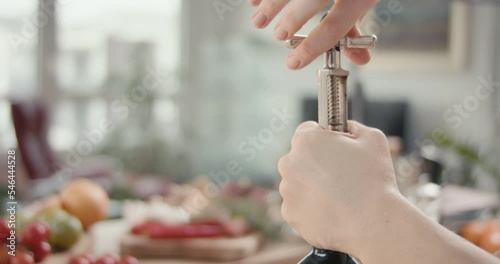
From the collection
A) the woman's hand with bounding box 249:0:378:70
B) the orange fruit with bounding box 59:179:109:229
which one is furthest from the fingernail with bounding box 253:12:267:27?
the orange fruit with bounding box 59:179:109:229

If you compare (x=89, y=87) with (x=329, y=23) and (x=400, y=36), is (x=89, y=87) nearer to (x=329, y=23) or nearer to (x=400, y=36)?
(x=400, y=36)

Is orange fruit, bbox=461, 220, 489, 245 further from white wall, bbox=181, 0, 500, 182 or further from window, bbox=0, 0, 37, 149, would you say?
window, bbox=0, 0, 37, 149

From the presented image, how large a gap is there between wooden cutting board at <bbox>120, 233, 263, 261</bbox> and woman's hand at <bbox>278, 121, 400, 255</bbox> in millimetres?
1007

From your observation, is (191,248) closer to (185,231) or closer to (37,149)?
(185,231)

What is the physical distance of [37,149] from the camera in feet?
15.1

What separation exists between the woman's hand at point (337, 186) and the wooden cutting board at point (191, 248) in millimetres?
1007

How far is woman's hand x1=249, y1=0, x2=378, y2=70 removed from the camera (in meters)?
0.69

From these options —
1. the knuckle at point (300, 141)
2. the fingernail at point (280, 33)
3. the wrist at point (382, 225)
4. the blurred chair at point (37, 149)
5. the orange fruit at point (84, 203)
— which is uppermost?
the fingernail at point (280, 33)

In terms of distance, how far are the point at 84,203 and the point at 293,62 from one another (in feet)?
3.82

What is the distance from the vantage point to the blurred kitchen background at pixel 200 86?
4.79 m

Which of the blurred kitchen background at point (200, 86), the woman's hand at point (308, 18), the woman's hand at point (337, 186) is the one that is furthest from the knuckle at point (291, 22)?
the blurred kitchen background at point (200, 86)

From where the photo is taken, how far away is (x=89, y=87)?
5730mm

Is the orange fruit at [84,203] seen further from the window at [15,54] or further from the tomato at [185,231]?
the window at [15,54]

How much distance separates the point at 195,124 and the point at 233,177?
0.61 meters
